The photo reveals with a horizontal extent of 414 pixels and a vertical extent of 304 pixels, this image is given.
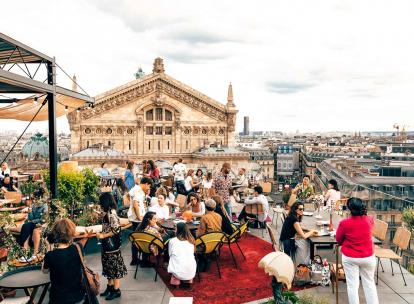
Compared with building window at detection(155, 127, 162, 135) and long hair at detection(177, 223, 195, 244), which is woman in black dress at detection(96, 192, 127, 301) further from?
building window at detection(155, 127, 162, 135)

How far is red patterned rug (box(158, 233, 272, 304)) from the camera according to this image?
24.5 ft

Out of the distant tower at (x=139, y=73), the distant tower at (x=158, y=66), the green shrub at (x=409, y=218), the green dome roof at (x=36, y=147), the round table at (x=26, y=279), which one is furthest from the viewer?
the distant tower at (x=139, y=73)

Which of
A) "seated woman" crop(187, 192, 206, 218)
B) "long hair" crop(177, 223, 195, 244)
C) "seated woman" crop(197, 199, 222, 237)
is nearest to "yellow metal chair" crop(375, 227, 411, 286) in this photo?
"seated woman" crop(197, 199, 222, 237)

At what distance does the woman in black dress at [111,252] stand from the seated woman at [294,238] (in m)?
3.47

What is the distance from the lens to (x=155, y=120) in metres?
38.9

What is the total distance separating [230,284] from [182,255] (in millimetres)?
1321

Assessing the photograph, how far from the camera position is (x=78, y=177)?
10250mm

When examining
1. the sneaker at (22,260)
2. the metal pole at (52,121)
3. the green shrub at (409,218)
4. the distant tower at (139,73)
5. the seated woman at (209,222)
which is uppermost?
the distant tower at (139,73)

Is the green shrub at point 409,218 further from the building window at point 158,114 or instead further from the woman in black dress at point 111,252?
the building window at point 158,114

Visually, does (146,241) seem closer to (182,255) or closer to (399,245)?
(182,255)

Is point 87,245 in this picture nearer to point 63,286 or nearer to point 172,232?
point 172,232

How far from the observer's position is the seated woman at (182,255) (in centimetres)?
759

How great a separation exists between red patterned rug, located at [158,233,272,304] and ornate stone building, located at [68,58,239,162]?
2915 centimetres

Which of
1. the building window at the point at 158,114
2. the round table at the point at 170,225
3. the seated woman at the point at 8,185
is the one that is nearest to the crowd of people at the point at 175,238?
→ the round table at the point at 170,225
